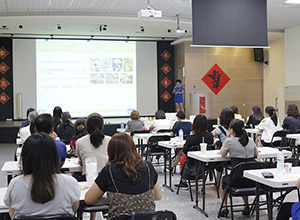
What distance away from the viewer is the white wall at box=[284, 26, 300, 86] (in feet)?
40.3

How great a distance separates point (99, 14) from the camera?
10438 mm

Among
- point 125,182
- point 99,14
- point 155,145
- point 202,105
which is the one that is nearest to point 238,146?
point 125,182

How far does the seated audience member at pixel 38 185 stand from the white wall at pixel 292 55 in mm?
11618

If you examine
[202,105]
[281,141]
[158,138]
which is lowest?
[281,141]

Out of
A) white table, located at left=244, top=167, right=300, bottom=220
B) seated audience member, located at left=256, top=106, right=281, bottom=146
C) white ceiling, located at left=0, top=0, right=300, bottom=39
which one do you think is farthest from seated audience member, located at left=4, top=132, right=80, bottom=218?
white ceiling, located at left=0, top=0, right=300, bottom=39

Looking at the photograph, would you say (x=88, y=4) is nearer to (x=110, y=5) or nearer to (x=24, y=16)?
(x=110, y=5)

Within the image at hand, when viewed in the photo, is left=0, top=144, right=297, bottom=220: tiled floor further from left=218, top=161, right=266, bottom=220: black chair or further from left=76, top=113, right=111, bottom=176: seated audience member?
left=76, top=113, right=111, bottom=176: seated audience member

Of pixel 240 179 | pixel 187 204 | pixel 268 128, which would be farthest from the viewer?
pixel 268 128

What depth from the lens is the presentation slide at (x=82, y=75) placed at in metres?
13.6

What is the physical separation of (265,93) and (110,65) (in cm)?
641

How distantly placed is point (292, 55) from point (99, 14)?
6.67 m

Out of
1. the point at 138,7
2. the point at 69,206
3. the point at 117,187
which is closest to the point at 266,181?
the point at 117,187

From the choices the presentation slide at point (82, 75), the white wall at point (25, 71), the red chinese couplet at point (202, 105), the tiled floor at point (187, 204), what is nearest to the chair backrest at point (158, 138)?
the tiled floor at point (187, 204)

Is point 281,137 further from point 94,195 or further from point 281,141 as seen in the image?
point 94,195
